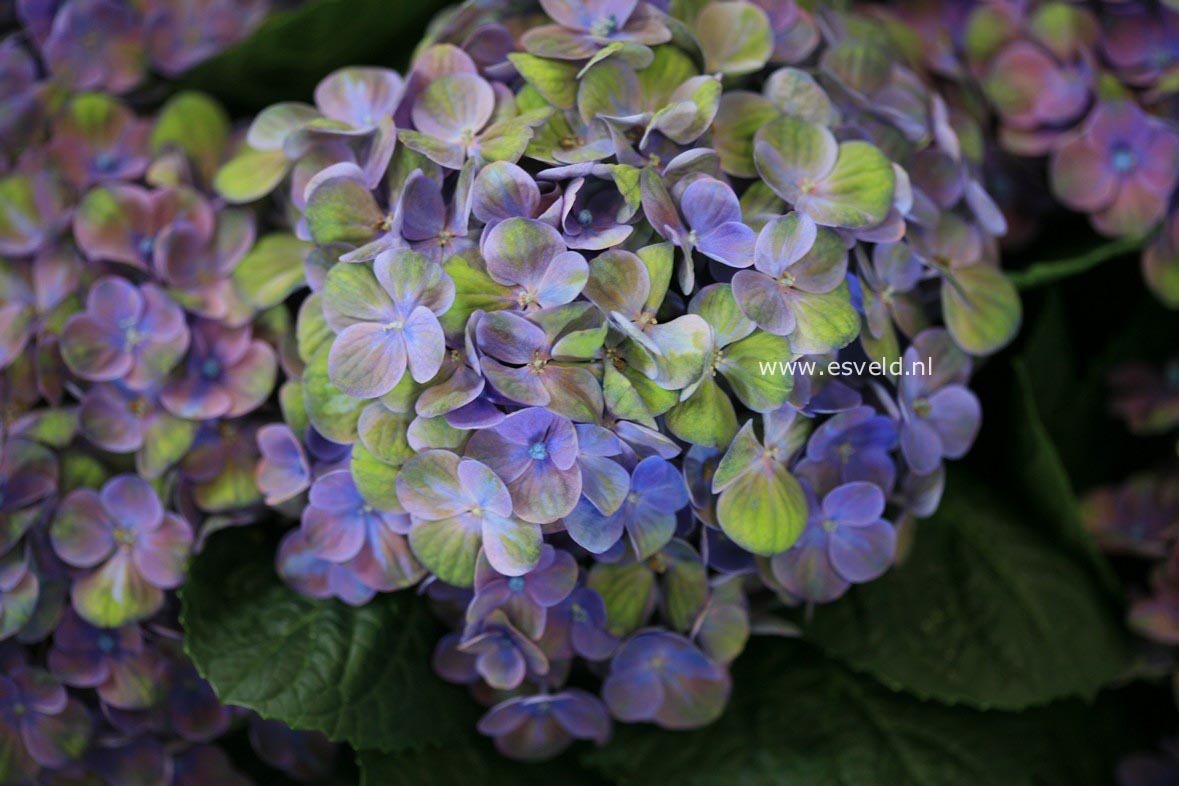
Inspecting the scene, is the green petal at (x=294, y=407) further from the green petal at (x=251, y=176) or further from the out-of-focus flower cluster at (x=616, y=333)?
the green petal at (x=251, y=176)

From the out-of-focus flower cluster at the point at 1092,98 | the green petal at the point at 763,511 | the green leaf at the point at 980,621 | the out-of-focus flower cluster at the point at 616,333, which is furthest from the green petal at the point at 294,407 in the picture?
the out-of-focus flower cluster at the point at 1092,98

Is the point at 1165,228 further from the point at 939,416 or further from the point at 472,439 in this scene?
the point at 472,439

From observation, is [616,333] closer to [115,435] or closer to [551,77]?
[551,77]

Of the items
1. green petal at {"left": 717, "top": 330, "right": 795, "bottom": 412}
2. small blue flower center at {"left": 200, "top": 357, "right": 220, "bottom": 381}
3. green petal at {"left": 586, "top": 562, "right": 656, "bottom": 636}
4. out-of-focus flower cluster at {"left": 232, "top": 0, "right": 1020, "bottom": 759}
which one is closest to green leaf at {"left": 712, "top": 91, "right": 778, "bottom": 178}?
out-of-focus flower cluster at {"left": 232, "top": 0, "right": 1020, "bottom": 759}

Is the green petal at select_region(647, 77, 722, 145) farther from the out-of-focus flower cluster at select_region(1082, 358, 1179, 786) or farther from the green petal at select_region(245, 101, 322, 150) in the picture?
the out-of-focus flower cluster at select_region(1082, 358, 1179, 786)

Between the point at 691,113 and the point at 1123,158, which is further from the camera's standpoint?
the point at 1123,158

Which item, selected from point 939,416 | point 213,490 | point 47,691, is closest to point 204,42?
point 213,490

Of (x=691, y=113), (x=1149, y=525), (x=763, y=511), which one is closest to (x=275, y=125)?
(x=691, y=113)
